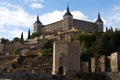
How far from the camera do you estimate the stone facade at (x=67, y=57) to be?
33.4 meters

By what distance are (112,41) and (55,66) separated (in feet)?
68.6

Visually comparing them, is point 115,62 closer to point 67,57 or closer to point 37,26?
point 67,57

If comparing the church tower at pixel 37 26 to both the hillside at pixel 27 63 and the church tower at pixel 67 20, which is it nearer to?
the church tower at pixel 67 20

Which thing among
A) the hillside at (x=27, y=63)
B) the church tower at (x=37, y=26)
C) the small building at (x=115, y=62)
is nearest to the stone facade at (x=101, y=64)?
the small building at (x=115, y=62)

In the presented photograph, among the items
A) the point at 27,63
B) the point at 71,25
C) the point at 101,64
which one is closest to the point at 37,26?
the point at 71,25

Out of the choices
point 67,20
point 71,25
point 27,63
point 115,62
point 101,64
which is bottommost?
point 101,64

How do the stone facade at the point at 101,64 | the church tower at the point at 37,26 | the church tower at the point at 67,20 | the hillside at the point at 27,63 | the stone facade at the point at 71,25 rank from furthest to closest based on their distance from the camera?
the church tower at the point at 37,26, the stone facade at the point at 71,25, the church tower at the point at 67,20, the hillside at the point at 27,63, the stone facade at the point at 101,64

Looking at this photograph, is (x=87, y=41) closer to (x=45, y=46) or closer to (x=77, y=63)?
(x=45, y=46)

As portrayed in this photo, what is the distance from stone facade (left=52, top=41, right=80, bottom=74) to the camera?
33.4m

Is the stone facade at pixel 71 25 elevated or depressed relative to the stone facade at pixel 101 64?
elevated

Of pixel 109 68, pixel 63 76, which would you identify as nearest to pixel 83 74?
pixel 63 76

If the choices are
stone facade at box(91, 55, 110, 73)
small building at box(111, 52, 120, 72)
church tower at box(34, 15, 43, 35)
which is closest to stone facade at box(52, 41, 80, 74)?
small building at box(111, 52, 120, 72)

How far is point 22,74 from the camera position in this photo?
28.1 m

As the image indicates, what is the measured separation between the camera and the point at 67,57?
3347cm
